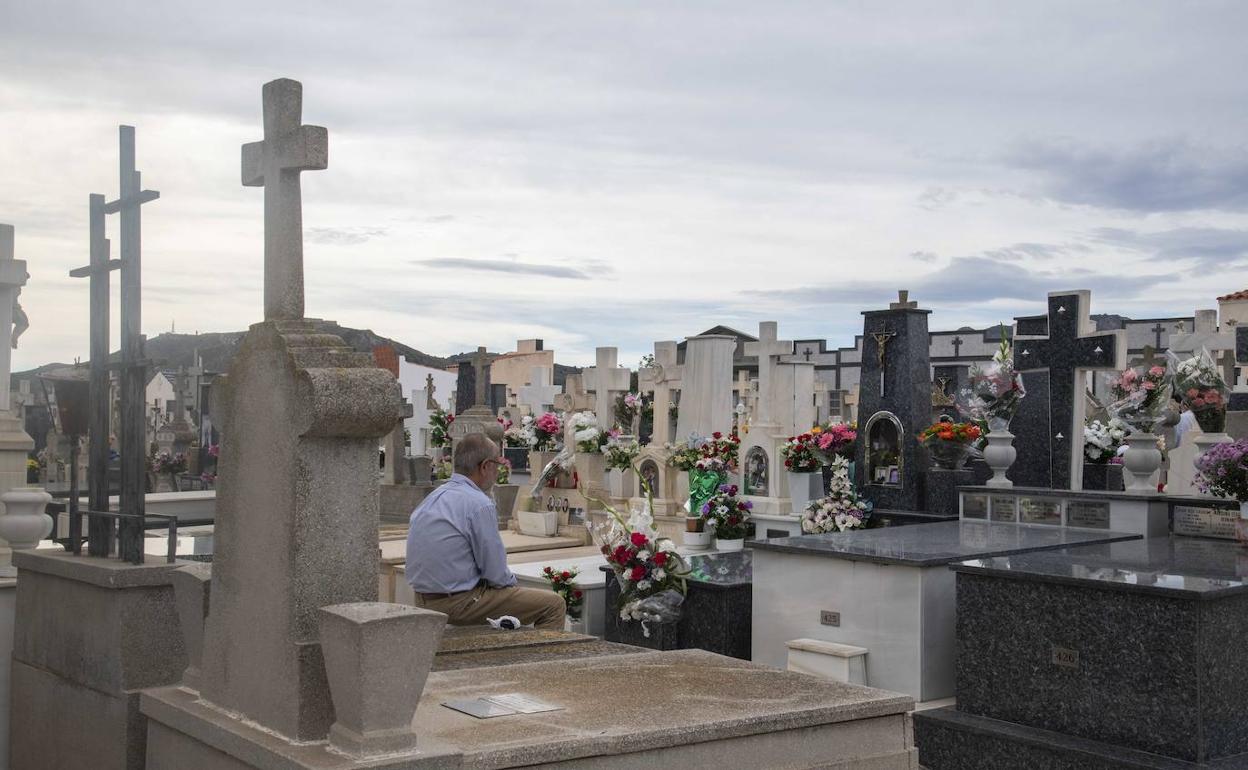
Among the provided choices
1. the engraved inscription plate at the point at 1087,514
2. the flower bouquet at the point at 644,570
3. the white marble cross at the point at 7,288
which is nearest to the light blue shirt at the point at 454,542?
the flower bouquet at the point at 644,570

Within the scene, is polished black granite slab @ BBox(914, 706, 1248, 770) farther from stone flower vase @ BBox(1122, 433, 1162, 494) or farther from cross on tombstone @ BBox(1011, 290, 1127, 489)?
cross on tombstone @ BBox(1011, 290, 1127, 489)

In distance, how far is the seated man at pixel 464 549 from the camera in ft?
19.8

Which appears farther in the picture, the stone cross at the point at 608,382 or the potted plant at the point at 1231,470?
the stone cross at the point at 608,382

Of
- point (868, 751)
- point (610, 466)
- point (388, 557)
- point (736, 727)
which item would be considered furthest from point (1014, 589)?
point (610, 466)

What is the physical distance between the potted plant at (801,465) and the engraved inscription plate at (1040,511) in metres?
1.97

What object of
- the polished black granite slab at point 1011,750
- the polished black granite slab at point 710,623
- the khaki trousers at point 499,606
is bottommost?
the polished black granite slab at point 1011,750

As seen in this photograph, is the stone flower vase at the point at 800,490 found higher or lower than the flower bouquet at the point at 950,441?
lower

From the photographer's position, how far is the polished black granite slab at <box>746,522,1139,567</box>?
6848mm

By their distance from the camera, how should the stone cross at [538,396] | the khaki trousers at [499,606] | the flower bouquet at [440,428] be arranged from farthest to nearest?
the stone cross at [538,396]
the flower bouquet at [440,428]
the khaki trousers at [499,606]

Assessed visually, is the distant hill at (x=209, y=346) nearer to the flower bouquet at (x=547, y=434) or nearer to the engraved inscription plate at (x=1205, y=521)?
the flower bouquet at (x=547, y=434)

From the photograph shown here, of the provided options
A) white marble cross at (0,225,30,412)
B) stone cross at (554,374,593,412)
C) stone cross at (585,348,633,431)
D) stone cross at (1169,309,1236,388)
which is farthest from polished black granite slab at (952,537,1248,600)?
stone cross at (1169,309,1236,388)

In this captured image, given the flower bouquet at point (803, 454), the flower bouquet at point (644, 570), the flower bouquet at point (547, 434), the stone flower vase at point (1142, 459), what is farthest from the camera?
the flower bouquet at point (547, 434)

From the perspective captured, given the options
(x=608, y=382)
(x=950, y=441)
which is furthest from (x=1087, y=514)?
(x=608, y=382)

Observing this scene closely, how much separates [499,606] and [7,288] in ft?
15.8
